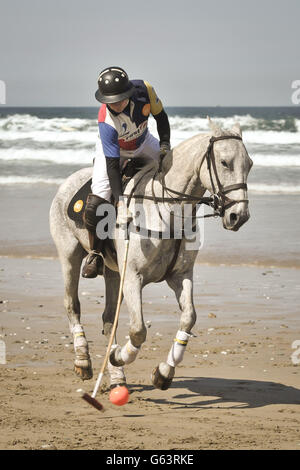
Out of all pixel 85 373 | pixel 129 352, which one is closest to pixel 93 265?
pixel 129 352

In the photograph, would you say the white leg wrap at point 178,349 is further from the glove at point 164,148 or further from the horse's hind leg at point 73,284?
the glove at point 164,148

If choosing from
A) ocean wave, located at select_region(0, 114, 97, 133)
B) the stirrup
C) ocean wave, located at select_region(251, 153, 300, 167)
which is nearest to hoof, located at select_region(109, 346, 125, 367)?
the stirrup

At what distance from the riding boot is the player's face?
3.85 feet

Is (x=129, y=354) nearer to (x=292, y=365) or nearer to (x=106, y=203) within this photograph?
(x=106, y=203)

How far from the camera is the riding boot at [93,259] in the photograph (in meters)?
7.59

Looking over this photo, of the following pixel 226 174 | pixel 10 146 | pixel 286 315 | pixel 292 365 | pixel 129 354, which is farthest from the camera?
pixel 10 146

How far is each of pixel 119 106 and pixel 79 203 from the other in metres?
1.28

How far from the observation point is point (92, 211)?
7430 mm

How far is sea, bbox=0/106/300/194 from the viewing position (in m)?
27.1

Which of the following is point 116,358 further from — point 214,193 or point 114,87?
point 114,87

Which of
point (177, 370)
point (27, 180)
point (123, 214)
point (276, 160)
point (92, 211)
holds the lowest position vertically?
point (276, 160)

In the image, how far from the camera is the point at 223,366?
8.78 metres

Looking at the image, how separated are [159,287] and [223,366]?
394cm

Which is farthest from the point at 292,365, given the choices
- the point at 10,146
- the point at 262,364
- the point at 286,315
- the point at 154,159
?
the point at 10,146
